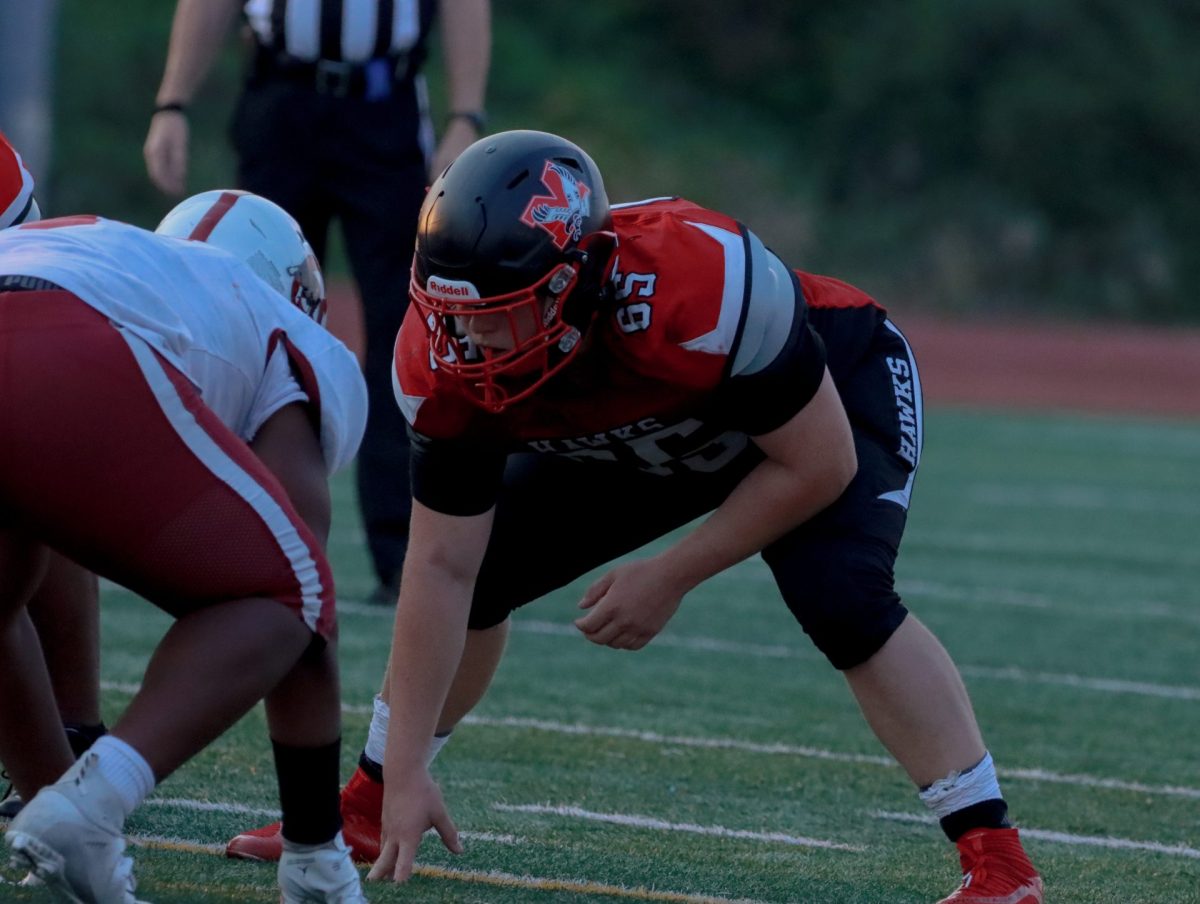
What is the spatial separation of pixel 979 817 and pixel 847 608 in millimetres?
361

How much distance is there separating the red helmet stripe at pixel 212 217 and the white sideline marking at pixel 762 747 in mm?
1440

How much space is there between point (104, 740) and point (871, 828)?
5.17 feet

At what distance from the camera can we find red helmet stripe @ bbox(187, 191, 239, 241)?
109 inches

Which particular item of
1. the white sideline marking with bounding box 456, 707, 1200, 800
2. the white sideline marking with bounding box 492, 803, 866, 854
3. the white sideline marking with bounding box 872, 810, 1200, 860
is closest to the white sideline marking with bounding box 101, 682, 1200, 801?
the white sideline marking with bounding box 456, 707, 1200, 800

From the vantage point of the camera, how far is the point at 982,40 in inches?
1005

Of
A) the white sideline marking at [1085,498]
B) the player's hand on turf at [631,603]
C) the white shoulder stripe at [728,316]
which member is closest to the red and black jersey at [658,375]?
the white shoulder stripe at [728,316]

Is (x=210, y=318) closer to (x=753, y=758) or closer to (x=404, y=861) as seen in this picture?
(x=404, y=861)

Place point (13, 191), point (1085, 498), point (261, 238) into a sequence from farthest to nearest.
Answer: point (1085, 498) → point (13, 191) → point (261, 238)

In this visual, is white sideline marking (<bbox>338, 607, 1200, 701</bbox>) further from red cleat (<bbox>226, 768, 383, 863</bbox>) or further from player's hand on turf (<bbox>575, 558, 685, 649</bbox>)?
player's hand on turf (<bbox>575, 558, 685, 649</bbox>)

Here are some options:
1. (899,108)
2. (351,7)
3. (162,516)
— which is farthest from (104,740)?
→ (899,108)

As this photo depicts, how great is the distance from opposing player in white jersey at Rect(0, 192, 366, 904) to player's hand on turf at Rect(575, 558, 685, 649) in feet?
1.34

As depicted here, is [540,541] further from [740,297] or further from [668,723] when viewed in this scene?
[668,723]

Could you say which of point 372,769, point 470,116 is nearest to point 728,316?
point 372,769

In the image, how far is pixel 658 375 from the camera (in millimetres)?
2543
